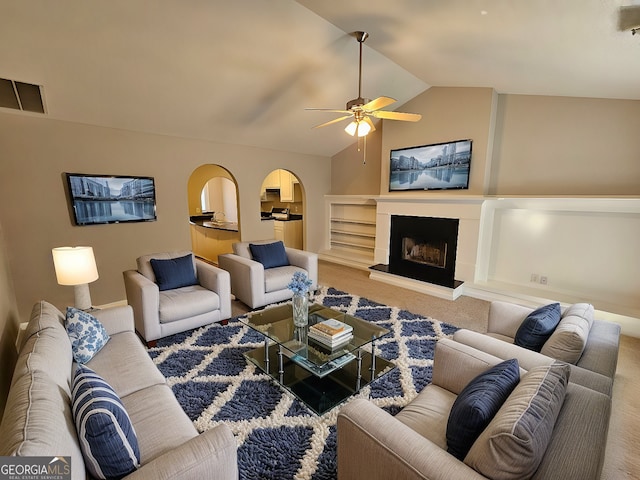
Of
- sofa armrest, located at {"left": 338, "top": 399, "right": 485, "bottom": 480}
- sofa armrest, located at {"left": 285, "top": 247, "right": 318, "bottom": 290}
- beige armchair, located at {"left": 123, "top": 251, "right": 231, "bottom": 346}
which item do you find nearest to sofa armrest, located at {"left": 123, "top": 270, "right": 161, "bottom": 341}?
beige armchair, located at {"left": 123, "top": 251, "right": 231, "bottom": 346}

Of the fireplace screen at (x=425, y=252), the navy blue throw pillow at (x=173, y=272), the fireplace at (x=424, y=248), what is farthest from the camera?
the fireplace screen at (x=425, y=252)

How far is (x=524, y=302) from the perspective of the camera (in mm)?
3605

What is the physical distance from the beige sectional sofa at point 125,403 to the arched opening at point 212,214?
11.1 feet

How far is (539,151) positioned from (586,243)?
123cm

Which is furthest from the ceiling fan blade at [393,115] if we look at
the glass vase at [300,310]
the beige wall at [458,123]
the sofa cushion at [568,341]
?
the sofa cushion at [568,341]

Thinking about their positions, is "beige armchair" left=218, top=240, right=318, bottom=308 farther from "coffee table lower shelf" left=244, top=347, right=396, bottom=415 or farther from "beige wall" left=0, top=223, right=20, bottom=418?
"beige wall" left=0, top=223, right=20, bottom=418

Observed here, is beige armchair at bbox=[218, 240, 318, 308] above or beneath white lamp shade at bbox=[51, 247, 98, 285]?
beneath

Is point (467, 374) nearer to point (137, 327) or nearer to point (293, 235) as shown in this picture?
point (137, 327)

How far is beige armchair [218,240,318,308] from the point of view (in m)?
3.41

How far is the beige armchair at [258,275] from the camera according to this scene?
3.41 meters

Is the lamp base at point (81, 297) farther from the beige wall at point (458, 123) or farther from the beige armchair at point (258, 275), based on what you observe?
the beige wall at point (458, 123)

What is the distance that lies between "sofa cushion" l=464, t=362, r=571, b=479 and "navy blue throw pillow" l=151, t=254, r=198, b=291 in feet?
9.77

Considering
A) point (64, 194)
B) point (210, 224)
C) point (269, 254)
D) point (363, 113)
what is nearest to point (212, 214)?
point (210, 224)

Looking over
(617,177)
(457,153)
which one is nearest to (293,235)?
(457,153)
